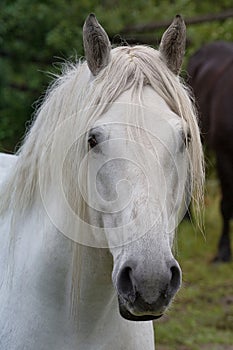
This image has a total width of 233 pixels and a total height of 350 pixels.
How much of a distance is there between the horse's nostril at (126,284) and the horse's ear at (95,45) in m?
0.61

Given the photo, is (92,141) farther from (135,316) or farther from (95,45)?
(135,316)

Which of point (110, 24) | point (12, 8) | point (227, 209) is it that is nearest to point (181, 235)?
point (227, 209)

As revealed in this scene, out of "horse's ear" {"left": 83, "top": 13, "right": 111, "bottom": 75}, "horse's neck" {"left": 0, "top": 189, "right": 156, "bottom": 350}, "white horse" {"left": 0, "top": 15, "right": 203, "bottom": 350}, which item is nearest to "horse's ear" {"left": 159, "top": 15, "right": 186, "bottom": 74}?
"white horse" {"left": 0, "top": 15, "right": 203, "bottom": 350}

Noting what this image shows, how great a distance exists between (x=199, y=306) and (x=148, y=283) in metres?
3.71

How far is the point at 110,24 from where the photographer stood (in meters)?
5.98

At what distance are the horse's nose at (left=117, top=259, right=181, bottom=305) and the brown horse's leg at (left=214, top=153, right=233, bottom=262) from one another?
4.84 m

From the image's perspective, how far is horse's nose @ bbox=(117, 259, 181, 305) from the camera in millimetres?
1864

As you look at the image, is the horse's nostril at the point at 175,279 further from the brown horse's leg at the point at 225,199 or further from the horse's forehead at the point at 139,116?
the brown horse's leg at the point at 225,199

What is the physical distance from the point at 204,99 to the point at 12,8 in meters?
2.47

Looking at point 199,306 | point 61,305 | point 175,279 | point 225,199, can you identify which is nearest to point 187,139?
point 175,279

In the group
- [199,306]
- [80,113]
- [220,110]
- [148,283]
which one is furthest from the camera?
[220,110]

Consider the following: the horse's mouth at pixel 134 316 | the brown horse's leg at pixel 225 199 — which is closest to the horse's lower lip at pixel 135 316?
the horse's mouth at pixel 134 316

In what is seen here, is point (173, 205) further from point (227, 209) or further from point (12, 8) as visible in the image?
point (227, 209)

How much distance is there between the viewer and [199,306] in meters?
5.48
